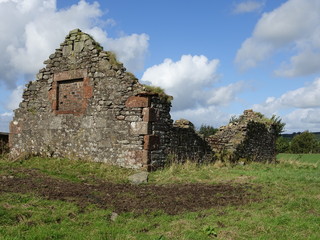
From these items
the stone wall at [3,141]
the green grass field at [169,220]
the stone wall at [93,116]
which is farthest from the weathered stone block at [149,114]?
the stone wall at [3,141]

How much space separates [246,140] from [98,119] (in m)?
8.29

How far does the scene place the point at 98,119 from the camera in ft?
44.2

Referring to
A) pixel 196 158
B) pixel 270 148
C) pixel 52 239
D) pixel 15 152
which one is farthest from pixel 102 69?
pixel 270 148

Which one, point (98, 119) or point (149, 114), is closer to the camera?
point (149, 114)

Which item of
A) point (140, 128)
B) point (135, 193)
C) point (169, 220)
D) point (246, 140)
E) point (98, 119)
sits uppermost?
point (98, 119)

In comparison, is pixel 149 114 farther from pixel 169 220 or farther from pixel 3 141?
pixel 3 141

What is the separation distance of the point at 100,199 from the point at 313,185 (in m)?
6.10

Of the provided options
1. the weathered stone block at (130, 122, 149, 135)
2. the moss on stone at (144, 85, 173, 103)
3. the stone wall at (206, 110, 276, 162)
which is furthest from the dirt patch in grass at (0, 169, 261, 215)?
the stone wall at (206, 110, 276, 162)

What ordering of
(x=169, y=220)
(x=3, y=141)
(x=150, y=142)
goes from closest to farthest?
(x=169, y=220) → (x=150, y=142) → (x=3, y=141)

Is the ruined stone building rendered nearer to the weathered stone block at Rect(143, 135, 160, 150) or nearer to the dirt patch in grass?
the weathered stone block at Rect(143, 135, 160, 150)

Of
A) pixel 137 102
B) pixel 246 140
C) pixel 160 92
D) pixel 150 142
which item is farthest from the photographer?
pixel 246 140

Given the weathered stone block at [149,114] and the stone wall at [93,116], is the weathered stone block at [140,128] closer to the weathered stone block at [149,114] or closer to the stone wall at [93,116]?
the stone wall at [93,116]

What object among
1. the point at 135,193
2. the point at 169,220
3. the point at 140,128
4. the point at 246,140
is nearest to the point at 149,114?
the point at 140,128

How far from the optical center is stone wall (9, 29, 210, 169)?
1246 cm
